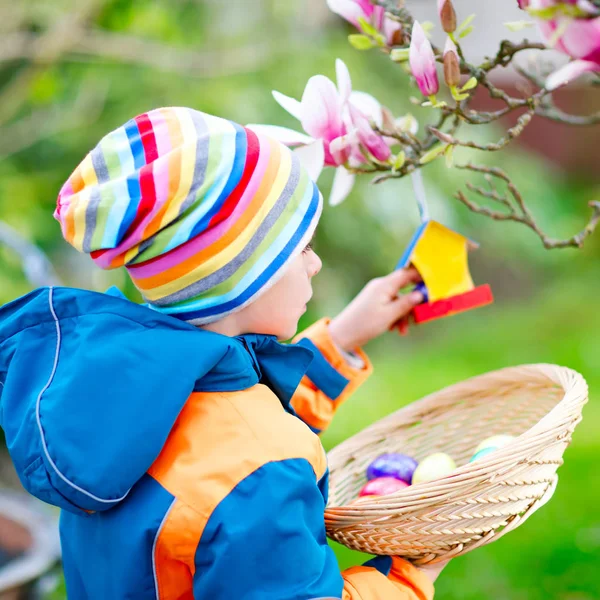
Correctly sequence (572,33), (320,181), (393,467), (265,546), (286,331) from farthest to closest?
(320,181) < (393,467) < (286,331) < (265,546) < (572,33)

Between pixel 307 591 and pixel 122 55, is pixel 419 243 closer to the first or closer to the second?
pixel 307 591

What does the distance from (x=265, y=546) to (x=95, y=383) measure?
0.32 m

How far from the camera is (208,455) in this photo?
3.69 feet

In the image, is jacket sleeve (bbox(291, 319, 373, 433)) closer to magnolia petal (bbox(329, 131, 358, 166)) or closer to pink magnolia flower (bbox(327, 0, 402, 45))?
A: magnolia petal (bbox(329, 131, 358, 166))

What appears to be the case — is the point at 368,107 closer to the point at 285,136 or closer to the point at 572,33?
the point at 285,136

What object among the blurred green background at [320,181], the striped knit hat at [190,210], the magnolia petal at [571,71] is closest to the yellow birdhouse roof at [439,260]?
the striped knit hat at [190,210]

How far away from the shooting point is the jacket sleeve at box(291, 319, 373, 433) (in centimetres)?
160

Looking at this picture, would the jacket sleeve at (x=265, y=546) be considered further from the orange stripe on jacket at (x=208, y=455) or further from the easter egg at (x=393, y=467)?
the easter egg at (x=393, y=467)

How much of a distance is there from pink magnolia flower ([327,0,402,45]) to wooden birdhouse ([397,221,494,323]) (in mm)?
406

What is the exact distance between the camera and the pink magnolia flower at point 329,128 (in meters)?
1.36

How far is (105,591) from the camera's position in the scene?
1.21 metres

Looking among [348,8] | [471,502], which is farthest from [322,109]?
[471,502]

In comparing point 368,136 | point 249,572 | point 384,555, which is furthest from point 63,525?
point 368,136

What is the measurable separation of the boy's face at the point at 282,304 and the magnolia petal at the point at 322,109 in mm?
248
